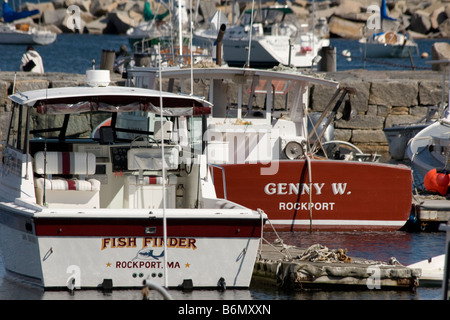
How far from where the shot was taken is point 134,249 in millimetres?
9117

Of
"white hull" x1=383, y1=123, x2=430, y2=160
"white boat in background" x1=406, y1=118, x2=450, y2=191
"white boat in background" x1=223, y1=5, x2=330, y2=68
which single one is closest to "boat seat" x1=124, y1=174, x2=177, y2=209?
"white boat in background" x1=406, y1=118, x2=450, y2=191

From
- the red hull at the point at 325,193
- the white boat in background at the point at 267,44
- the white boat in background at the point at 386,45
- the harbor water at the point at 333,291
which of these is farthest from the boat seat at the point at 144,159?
the white boat in background at the point at 386,45

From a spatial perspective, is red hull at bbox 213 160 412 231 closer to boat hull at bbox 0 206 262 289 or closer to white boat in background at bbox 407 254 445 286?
white boat in background at bbox 407 254 445 286

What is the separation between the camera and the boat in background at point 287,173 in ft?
42.6

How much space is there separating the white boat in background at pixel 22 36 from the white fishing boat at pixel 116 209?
4977 cm

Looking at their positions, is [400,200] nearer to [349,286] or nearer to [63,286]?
[349,286]

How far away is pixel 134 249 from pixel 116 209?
447 mm

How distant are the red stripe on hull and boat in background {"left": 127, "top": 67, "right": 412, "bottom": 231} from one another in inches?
146

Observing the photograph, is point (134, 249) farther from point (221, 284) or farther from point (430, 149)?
point (430, 149)

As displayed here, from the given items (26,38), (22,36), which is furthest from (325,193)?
(26,38)

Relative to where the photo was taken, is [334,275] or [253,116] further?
[253,116]
